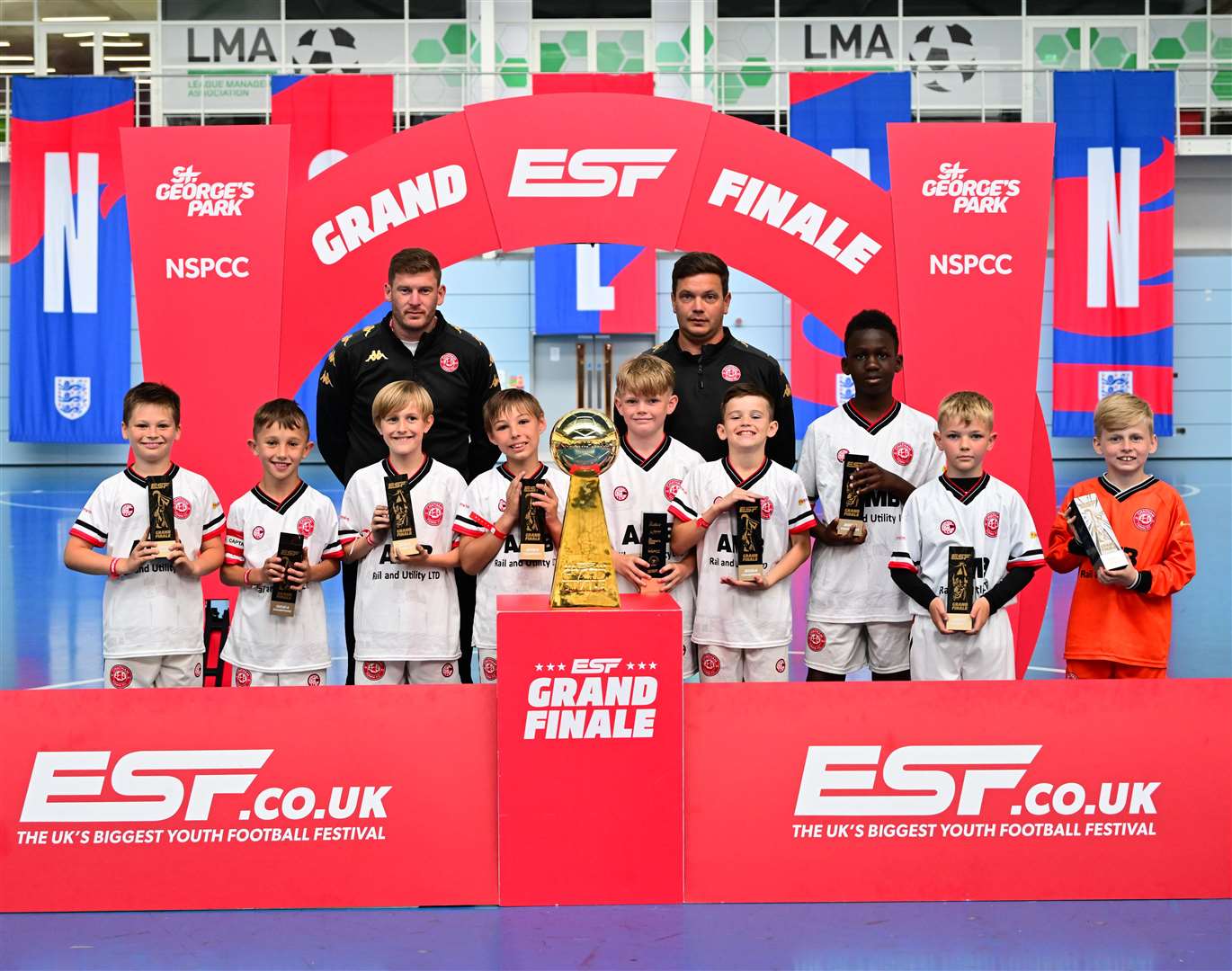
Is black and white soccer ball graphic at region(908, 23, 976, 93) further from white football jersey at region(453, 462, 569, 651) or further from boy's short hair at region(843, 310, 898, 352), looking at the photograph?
white football jersey at region(453, 462, 569, 651)

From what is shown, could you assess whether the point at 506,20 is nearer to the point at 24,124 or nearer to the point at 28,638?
the point at 24,124

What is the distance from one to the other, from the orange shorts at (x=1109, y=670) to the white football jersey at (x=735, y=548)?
1274 mm

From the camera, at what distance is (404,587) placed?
5.25 metres

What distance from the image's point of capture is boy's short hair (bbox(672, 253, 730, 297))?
5621mm

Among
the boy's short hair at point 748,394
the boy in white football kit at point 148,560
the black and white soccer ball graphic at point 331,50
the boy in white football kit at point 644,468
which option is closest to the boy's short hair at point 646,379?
the boy in white football kit at point 644,468

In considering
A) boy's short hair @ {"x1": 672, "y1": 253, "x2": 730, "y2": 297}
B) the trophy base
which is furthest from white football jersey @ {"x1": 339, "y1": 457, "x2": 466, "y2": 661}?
the trophy base

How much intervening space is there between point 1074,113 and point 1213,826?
61.3ft

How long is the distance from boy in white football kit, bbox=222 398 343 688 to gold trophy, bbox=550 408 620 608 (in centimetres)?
141

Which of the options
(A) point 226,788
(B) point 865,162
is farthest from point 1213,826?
(B) point 865,162

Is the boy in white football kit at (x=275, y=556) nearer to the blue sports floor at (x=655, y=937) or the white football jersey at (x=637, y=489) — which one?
the white football jersey at (x=637, y=489)

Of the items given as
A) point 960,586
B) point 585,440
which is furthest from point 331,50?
point 960,586

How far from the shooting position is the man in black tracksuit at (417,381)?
5789mm

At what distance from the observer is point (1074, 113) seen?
20.5 metres

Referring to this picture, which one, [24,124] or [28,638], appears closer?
[28,638]
